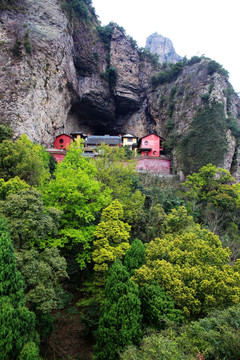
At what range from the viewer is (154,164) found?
31406 millimetres

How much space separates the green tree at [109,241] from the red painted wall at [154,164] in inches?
702

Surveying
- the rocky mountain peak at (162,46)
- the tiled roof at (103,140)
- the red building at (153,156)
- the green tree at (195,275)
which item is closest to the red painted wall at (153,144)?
the red building at (153,156)

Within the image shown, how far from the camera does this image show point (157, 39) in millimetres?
86188

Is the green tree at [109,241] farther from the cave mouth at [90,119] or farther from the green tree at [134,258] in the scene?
the cave mouth at [90,119]

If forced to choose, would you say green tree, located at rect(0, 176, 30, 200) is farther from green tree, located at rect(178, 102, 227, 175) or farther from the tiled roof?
the tiled roof

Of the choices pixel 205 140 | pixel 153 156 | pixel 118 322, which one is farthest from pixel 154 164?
pixel 118 322

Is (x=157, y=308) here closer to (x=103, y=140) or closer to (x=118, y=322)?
(x=118, y=322)

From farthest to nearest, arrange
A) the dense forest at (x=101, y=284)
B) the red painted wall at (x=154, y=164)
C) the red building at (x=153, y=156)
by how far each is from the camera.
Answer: the red building at (x=153, y=156) < the red painted wall at (x=154, y=164) < the dense forest at (x=101, y=284)

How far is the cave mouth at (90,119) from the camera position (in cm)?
3776

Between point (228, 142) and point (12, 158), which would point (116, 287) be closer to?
point (12, 158)

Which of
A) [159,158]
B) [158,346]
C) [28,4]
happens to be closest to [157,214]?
[158,346]

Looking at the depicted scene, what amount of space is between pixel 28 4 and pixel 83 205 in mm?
30660

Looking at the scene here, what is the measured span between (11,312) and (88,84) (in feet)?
121

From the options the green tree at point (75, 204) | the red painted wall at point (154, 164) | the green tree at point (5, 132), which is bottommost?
the green tree at point (75, 204)
